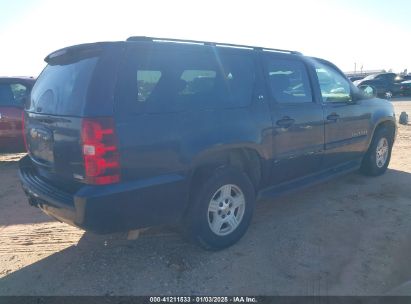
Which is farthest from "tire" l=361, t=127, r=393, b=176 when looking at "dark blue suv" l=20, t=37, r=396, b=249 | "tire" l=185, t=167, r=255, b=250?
"tire" l=185, t=167, r=255, b=250

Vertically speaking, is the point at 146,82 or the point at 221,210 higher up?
the point at 146,82

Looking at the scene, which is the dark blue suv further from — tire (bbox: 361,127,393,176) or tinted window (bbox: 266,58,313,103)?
tire (bbox: 361,127,393,176)

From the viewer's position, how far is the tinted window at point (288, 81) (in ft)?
12.6

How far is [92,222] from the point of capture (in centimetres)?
265

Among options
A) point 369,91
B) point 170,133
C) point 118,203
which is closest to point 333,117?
point 369,91

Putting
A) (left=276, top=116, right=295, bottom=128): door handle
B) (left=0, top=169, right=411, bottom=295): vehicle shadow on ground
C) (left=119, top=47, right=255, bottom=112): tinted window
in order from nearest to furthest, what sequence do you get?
(left=119, top=47, right=255, bottom=112): tinted window, (left=0, top=169, right=411, bottom=295): vehicle shadow on ground, (left=276, top=116, right=295, bottom=128): door handle

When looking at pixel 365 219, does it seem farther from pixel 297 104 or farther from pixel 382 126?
pixel 382 126

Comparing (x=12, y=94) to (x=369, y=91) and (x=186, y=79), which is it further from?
(x=369, y=91)

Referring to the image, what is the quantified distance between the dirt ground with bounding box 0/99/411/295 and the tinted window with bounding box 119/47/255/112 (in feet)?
4.64

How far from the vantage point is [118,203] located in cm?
266

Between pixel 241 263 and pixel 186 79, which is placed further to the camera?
pixel 241 263

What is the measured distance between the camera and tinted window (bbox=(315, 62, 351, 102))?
4527mm

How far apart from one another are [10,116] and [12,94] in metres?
0.47

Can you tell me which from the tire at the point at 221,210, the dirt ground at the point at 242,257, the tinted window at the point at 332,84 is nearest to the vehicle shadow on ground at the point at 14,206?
the dirt ground at the point at 242,257
